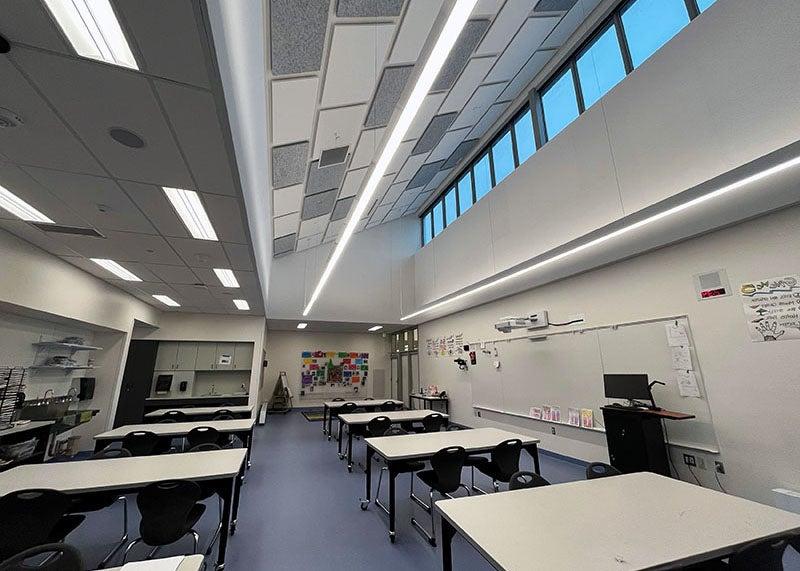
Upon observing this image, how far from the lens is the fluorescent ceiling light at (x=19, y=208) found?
8.36 ft

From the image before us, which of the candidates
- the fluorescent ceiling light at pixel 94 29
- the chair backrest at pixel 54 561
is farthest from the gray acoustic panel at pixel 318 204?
the chair backrest at pixel 54 561

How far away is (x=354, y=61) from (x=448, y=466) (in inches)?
155

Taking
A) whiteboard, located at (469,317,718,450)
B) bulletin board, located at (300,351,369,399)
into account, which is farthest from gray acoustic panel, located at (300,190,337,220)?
bulletin board, located at (300,351,369,399)

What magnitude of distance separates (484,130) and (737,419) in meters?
6.02

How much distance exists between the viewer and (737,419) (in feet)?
10.4

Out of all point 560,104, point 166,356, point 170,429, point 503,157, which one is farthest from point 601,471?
point 166,356

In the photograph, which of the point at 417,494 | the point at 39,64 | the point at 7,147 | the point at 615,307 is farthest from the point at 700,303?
the point at 7,147

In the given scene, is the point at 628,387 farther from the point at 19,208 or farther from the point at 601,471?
the point at 19,208

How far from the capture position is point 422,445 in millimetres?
3359

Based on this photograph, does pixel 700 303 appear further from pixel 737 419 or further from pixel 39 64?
pixel 39 64

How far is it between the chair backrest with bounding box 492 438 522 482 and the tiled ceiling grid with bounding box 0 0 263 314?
3.32m

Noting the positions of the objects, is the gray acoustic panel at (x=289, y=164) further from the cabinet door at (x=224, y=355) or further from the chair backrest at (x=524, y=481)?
the cabinet door at (x=224, y=355)

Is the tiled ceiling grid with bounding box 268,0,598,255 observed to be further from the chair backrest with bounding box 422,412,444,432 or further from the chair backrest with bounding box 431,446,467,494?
the chair backrest with bounding box 422,412,444,432

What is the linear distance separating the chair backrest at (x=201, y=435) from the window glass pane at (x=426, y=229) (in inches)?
291
